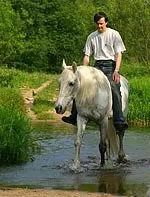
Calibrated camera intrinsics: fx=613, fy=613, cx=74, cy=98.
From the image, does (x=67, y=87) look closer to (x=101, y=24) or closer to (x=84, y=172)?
(x=84, y=172)

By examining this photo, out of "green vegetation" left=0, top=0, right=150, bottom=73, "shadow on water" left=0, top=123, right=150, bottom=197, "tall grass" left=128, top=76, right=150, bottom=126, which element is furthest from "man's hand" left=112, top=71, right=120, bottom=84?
"green vegetation" left=0, top=0, right=150, bottom=73

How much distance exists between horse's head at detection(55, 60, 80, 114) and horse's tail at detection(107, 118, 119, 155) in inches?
54.0

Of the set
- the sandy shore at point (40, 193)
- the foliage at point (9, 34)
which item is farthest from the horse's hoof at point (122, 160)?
the foliage at point (9, 34)

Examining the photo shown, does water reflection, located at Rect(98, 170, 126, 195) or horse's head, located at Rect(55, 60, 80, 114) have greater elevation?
horse's head, located at Rect(55, 60, 80, 114)

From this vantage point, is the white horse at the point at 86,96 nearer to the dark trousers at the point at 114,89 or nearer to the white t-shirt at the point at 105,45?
the dark trousers at the point at 114,89

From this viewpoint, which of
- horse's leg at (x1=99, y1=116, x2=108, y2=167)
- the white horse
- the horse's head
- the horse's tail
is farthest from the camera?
the horse's tail

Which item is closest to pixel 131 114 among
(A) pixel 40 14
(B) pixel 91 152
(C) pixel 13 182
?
(B) pixel 91 152

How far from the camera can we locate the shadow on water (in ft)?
28.5

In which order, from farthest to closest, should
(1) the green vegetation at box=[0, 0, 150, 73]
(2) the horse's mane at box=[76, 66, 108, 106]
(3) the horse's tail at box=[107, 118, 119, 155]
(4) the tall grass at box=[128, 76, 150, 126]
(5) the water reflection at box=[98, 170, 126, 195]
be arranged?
1. (1) the green vegetation at box=[0, 0, 150, 73]
2. (4) the tall grass at box=[128, 76, 150, 126]
3. (3) the horse's tail at box=[107, 118, 119, 155]
4. (2) the horse's mane at box=[76, 66, 108, 106]
5. (5) the water reflection at box=[98, 170, 126, 195]

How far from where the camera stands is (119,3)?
129ft

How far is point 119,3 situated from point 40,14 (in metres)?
21.4

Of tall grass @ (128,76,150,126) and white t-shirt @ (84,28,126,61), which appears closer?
white t-shirt @ (84,28,126,61)

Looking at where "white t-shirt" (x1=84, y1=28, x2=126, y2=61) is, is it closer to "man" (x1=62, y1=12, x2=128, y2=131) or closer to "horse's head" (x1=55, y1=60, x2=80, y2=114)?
"man" (x1=62, y1=12, x2=128, y2=131)

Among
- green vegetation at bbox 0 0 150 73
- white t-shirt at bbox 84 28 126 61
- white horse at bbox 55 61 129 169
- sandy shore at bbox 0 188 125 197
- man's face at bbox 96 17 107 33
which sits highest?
man's face at bbox 96 17 107 33
